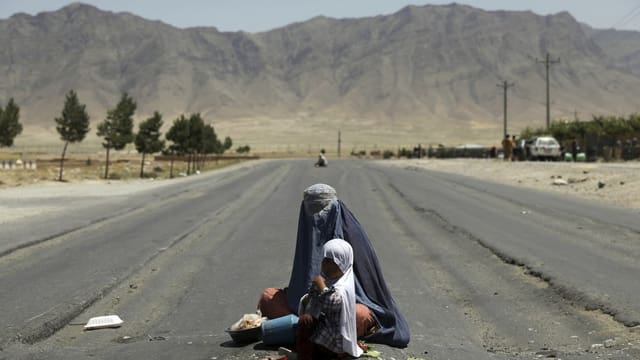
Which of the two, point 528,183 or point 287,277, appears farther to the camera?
point 528,183

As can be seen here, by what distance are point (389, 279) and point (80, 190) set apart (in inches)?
1253

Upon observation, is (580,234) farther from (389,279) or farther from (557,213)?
(389,279)

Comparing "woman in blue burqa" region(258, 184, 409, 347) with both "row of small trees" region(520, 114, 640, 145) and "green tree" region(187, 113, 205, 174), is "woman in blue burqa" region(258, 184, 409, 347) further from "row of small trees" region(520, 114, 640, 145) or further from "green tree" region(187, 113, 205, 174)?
"green tree" region(187, 113, 205, 174)

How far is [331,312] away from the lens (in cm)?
710

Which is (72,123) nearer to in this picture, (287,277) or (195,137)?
(195,137)

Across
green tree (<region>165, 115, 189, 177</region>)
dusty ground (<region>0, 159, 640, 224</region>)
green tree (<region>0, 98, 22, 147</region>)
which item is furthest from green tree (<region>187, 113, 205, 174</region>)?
green tree (<region>0, 98, 22, 147</region>)

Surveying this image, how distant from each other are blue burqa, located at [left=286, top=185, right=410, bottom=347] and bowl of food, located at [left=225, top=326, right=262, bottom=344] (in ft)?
1.46

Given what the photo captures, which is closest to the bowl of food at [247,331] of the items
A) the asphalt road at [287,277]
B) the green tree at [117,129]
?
the asphalt road at [287,277]

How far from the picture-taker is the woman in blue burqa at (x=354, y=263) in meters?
7.65

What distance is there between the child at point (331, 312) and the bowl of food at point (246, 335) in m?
1.02

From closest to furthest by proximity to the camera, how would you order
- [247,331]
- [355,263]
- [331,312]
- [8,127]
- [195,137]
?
[331,312] → [355,263] → [247,331] → [8,127] → [195,137]

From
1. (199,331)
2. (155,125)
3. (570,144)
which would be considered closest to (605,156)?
(570,144)

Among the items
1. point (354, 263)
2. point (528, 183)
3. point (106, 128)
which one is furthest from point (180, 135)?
point (354, 263)

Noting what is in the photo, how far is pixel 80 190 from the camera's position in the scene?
137 feet
